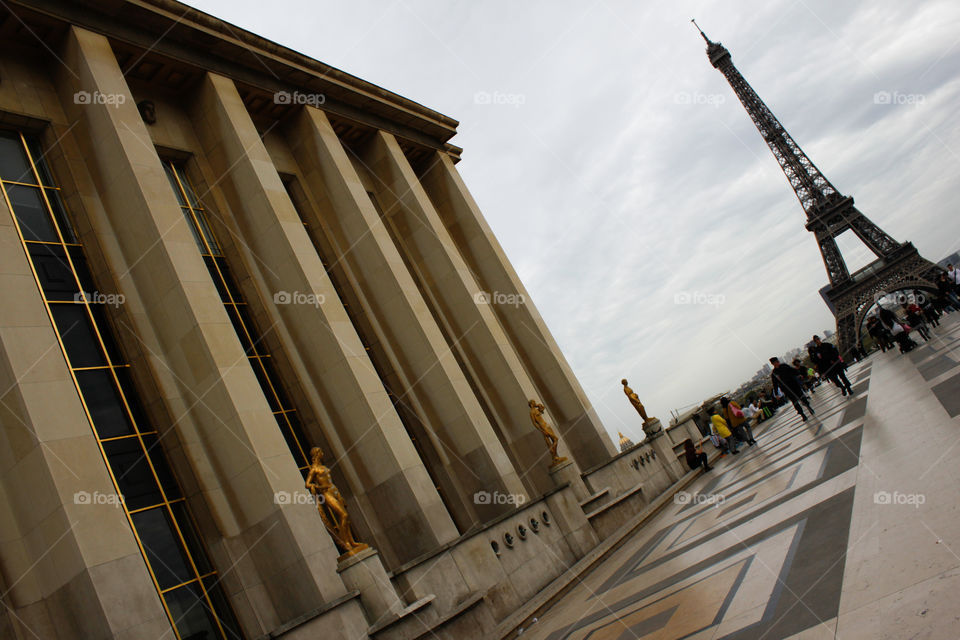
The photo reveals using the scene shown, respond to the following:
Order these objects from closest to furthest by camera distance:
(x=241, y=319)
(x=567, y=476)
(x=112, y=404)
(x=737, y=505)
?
(x=737, y=505)
(x=112, y=404)
(x=567, y=476)
(x=241, y=319)

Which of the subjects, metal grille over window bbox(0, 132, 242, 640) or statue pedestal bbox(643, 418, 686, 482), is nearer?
metal grille over window bbox(0, 132, 242, 640)

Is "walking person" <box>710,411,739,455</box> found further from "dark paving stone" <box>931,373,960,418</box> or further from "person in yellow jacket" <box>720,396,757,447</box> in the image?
"dark paving stone" <box>931,373,960,418</box>

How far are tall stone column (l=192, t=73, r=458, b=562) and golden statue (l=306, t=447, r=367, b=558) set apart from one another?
500cm

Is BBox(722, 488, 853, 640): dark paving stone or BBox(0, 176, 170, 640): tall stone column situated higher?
BBox(0, 176, 170, 640): tall stone column

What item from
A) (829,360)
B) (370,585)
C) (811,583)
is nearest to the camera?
(811,583)

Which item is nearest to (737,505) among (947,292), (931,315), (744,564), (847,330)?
(744,564)

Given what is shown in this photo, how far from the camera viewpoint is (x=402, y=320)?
21.0 m

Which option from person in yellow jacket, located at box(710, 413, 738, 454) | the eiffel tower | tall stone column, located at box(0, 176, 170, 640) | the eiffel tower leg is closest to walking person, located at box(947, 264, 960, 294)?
person in yellow jacket, located at box(710, 413, 738, 454)

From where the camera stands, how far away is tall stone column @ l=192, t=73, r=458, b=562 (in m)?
16.2

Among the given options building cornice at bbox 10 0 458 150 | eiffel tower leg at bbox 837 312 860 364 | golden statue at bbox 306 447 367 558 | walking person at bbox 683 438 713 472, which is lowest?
eiffel tower leg at bbox 837 312 860 364

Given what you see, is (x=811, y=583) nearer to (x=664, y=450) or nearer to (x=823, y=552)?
(x=823, y=552)

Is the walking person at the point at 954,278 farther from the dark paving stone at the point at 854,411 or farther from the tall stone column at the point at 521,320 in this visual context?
the tall stone column at the point at 521,320

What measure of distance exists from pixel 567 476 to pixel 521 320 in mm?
11807

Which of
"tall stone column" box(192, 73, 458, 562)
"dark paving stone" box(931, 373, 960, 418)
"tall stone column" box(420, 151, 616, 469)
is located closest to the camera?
"dark paving stone" box(931, 373, 960, 418)
